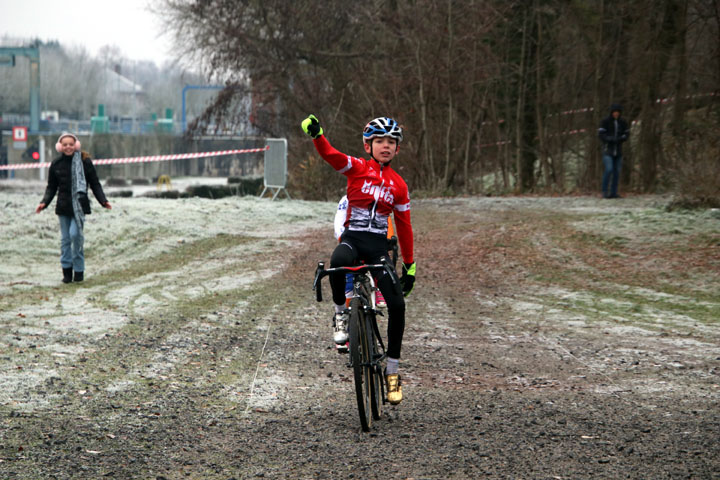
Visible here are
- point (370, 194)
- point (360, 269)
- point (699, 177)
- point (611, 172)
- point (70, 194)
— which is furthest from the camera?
point (611, 172)

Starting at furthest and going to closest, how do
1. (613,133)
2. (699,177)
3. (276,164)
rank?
(276,164), (613,133), (699,177)

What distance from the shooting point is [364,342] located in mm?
5762

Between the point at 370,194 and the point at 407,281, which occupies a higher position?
the point at 370,194

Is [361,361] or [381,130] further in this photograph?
[381,130]

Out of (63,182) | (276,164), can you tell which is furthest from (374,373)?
(276,164)

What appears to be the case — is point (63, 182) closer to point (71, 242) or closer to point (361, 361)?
point (71, 242)

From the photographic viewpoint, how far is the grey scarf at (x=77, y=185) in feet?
41.2

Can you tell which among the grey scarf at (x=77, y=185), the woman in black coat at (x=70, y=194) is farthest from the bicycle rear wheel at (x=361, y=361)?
the grey scarf at (x=77, y=185)

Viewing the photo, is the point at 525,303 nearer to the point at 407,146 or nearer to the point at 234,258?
the point at 234,258

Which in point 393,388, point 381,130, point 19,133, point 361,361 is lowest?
point 393,388

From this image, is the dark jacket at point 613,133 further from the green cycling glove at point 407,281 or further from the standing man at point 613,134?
the green cycling glove at point 407,281

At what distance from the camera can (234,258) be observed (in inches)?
598

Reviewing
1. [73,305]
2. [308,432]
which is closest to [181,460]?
[308,432]

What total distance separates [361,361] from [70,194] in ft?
27.1
